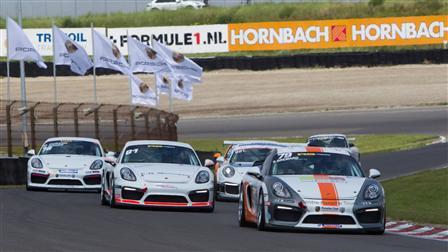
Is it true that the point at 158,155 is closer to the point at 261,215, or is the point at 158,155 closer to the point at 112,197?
the point at 112,197

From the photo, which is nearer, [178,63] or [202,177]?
[202,177]

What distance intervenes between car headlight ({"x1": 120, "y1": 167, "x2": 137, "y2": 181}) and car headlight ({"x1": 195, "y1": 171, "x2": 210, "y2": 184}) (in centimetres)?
97

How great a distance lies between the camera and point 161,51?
138 ft

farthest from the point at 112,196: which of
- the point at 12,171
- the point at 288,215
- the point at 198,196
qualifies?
the point at 12,171

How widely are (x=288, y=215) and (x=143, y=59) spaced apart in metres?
26.7

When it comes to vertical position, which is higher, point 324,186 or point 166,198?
point 324,186

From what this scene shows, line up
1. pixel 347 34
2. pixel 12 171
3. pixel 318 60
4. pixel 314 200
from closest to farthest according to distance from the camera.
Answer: pixel 314 200 < pixel 12 171 < pixel 318 60 < pixel 347 34

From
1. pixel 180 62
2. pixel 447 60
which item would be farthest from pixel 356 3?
pixel 180 62

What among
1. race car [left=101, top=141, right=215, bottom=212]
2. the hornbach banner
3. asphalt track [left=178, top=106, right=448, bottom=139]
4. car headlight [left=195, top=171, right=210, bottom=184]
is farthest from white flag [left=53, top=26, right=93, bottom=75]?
the hornbach banner

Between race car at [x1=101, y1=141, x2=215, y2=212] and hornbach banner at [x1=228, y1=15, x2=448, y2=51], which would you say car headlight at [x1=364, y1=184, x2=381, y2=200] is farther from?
hornbach banner at [x1=228, y1=15, x2=448, y2=51]

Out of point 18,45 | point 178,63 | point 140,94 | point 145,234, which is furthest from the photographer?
point 178,63

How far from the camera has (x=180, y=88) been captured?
43156 millimetres

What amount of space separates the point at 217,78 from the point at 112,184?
43.4m

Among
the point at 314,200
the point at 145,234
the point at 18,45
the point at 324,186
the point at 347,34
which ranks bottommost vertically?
the point at 145,234
